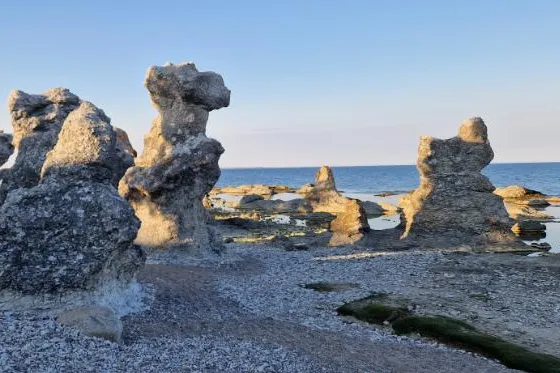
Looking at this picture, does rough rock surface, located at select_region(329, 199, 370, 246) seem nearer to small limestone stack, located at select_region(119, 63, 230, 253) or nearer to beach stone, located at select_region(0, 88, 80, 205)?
small limestone stack, located at select_region(119, 63, 230, 253)

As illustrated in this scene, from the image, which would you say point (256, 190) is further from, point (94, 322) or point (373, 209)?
point (94, 322)

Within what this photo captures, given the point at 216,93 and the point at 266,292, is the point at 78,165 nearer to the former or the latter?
the point at 266,292

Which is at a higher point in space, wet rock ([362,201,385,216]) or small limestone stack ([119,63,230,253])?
small limestone stack ([119,63,230,253])

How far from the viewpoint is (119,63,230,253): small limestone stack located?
31719 mm

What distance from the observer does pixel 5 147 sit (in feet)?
102

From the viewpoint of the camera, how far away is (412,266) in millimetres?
31219

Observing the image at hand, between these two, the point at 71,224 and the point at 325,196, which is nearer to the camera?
the point at 71,224

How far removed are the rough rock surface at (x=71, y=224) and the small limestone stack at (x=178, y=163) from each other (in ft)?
41.0

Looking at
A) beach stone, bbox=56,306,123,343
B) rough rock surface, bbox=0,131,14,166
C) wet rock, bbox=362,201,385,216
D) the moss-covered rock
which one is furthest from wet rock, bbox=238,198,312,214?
beach stone, bbox=56,306,123,343

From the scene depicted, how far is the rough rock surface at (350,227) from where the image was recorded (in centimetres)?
4159

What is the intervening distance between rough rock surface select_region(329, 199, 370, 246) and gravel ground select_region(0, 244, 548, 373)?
819 cm

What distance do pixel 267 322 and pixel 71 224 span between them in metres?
7.43

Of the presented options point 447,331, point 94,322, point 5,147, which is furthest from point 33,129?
point 447,331

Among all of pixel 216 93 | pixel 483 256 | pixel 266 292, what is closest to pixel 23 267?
pixel 266 292
